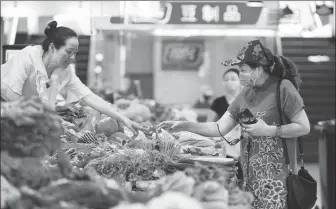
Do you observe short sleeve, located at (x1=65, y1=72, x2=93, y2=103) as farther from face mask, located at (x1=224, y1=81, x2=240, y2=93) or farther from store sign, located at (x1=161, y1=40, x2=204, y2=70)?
store sign, located at (x1=161, y1=40, x2=204, y2=70)

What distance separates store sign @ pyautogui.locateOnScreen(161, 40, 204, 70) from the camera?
19359 millimetres

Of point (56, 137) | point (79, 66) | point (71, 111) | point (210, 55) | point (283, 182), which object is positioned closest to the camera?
point (56, 137)

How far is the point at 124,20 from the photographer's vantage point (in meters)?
10.9

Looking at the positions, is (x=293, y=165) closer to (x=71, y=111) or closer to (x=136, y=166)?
(x=136, y=166)

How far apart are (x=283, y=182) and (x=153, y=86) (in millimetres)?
18505

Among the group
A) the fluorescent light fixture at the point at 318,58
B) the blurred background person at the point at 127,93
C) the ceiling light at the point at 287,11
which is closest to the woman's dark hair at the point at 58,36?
the blurred background person at the point at 127,93

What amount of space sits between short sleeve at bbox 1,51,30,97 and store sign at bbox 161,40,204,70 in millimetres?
16086

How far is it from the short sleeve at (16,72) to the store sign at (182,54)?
16.1m

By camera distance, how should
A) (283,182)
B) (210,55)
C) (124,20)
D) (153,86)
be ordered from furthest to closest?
1. (153,86)
2. (210,55)
3. (124,20)
4. (283,182)

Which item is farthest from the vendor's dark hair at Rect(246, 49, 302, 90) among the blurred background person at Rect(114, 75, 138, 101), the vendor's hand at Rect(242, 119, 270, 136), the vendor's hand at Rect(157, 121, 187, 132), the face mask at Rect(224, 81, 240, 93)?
the blurred background person at Rect(114, 75, 138, 101)

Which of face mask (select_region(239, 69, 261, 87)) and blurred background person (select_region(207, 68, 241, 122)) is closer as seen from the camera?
face mask (select_region(239, 69, 261, 87))

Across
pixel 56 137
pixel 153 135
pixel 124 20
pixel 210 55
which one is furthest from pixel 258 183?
pixel 210 55

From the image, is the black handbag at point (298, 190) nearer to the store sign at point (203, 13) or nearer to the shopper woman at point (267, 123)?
the shopper woman at point (267, 123)

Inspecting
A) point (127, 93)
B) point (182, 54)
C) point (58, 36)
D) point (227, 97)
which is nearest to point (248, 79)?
point (58, 36)
